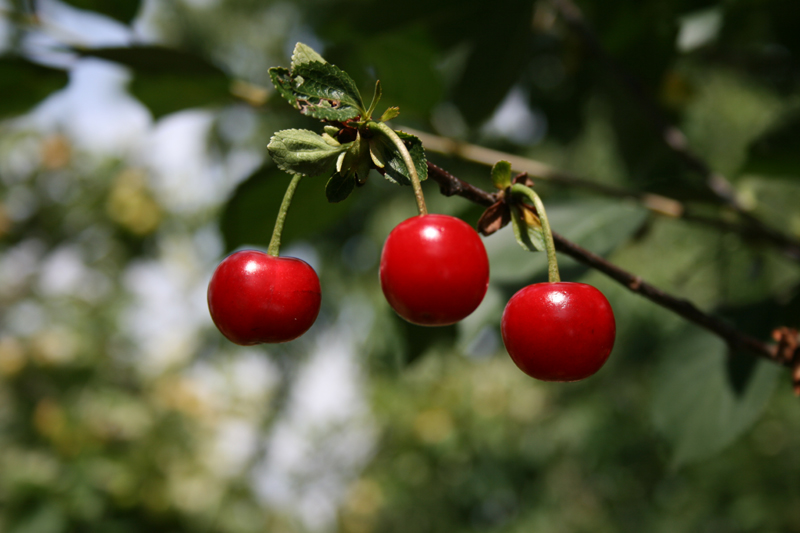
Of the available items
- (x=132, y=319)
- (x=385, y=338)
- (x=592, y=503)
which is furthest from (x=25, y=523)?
(x=592, y=503)

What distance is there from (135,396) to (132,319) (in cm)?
47

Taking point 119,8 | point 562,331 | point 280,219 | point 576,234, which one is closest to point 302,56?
point 280,219

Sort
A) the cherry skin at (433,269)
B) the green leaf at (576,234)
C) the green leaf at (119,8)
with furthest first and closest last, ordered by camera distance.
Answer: the green leaf at (119,8) < the green leaf at (576,234) < the cherry skin at (433,269)

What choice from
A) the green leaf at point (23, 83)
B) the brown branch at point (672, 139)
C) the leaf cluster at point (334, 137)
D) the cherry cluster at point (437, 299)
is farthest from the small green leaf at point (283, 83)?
the brown branch at point (672, 139)

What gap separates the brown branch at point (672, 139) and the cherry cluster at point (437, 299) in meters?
0.56

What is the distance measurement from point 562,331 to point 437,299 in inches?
3.5

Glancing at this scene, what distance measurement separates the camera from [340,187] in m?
0.37

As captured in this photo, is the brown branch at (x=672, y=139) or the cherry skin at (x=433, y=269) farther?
the brown branch at (x=672, y=139)

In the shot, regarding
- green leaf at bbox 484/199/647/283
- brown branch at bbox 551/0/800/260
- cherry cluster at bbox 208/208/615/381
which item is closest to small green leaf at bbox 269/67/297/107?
cherry cluster at bbox 208/208/615/381

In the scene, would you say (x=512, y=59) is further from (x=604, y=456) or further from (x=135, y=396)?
(x=604, y=456)

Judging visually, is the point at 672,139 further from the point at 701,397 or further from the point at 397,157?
the point at 397,157

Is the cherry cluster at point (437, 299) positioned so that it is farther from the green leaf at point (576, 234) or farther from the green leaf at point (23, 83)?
the green leaf at point (23, 83)

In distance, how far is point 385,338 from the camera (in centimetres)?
162

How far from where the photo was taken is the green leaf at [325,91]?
1.08ft
